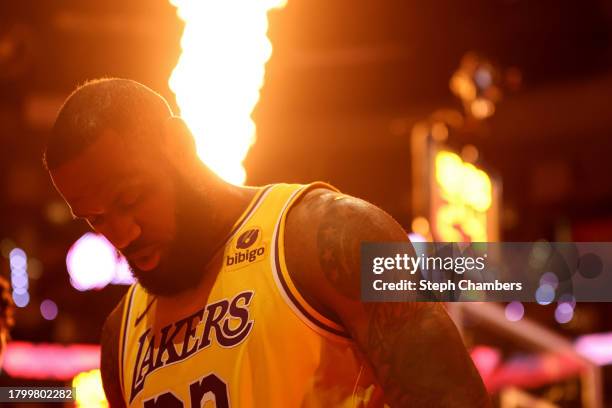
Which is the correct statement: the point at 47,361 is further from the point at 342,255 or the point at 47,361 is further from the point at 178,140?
the point at 342,255

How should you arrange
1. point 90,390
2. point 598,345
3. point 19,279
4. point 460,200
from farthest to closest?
point 598,345 < point 19,279 < point 90,390 < point 460,200

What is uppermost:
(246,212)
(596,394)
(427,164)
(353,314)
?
(427,164)

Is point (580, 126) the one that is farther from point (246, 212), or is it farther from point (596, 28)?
point (246, 212)

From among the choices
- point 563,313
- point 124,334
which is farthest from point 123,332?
point 563,313

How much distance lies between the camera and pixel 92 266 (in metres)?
20.2

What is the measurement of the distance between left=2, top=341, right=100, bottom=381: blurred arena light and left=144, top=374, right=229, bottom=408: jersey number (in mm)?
14933

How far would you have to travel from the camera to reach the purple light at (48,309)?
19516 millimetres

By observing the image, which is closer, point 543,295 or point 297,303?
point 297,303

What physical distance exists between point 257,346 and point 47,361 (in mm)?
15837

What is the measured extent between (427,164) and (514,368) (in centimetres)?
315

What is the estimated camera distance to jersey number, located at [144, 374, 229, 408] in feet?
8.25

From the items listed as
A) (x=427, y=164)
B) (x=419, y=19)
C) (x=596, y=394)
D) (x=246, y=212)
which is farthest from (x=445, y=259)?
(x=419, y=19)

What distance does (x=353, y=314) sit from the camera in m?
2.41

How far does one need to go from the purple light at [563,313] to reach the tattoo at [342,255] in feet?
72.8
